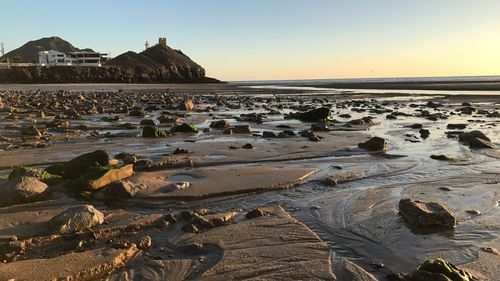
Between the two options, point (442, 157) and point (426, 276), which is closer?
point (426, 276)

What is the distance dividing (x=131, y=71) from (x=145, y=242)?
335 feet

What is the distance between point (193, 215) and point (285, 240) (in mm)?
1256

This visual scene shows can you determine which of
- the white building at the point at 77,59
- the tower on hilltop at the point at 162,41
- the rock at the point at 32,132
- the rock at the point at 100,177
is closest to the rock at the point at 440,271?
the rock at the point at 100,177

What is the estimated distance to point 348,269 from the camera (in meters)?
3.96

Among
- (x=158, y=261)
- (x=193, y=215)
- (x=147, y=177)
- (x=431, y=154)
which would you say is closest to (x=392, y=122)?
(x=431, y=154)

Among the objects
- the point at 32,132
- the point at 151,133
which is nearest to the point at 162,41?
the point at 32,132

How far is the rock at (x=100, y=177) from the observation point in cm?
632

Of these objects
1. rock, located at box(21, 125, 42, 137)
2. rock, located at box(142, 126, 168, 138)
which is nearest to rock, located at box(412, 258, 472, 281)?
rock, located at box(142, 126, 168, 138)

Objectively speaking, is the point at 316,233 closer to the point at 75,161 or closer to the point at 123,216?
the point at 123,216

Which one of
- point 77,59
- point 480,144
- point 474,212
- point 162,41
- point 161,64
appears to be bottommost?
point 474,212

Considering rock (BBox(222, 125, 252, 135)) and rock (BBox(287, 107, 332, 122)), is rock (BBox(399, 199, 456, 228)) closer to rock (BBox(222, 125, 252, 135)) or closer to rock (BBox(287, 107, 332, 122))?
rock (BBox(222, 125, 252, 135))

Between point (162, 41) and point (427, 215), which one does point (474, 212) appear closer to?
point (427, 215)

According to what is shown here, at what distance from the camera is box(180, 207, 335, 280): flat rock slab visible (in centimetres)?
384

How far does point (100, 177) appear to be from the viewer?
252 inches
